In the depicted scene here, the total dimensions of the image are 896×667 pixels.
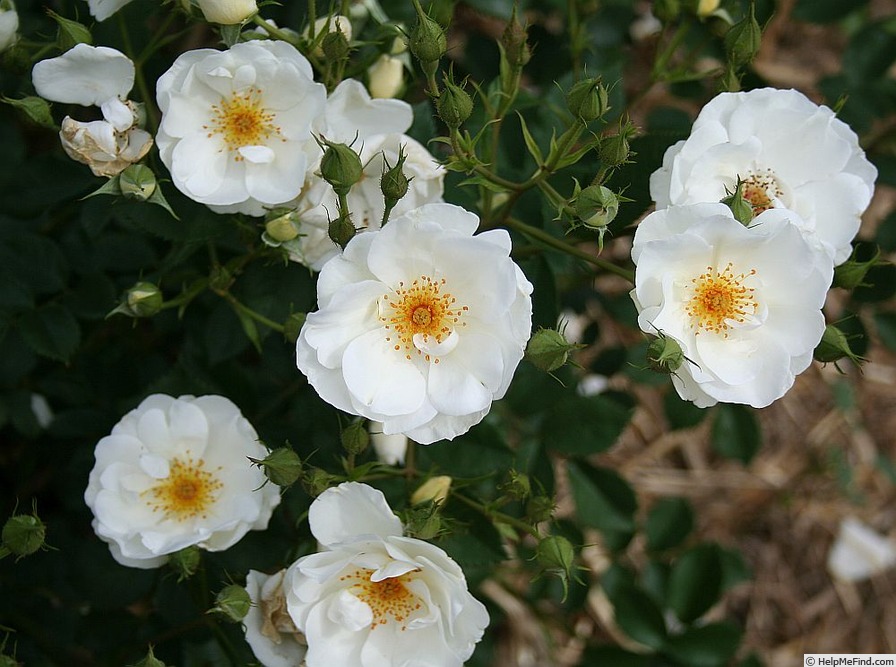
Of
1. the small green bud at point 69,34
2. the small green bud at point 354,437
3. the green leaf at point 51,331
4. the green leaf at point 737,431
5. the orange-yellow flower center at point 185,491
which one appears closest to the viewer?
the small green bud at point 354,437

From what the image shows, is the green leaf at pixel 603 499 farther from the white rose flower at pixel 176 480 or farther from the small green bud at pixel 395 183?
the small green bud at pixel 395 183

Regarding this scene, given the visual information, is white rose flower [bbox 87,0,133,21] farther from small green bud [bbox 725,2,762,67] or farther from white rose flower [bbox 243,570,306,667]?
small green bud [bbox 725,2,762,67]

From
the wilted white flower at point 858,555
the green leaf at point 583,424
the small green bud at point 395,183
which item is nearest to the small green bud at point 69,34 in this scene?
the small green bud at point 395,183

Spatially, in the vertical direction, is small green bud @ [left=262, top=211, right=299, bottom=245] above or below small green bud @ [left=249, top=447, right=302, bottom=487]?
above

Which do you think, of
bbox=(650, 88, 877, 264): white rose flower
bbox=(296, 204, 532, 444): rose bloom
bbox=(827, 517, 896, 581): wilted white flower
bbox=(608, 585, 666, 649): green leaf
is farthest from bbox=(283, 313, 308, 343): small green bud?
bbox=(827, 517, 896, 581): wilted white flower

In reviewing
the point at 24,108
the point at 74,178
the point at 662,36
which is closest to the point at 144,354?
the point at 74,178

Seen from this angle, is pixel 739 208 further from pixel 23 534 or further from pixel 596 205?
pixel 23 534

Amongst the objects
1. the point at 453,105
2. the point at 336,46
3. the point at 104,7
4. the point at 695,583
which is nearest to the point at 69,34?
the point at 104,7
